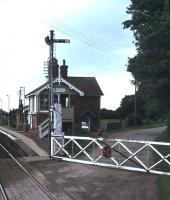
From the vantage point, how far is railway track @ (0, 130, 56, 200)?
710 inches

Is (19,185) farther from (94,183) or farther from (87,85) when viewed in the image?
(87,85)

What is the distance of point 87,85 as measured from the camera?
234 ft

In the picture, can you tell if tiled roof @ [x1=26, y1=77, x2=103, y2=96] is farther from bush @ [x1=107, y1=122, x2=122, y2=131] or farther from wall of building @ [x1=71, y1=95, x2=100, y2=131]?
bush @ [x1=107, y1=122, x2=122, y2=131]

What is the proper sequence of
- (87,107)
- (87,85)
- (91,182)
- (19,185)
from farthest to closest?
(87,85)
(87,107)
(19,185)
(91,182)

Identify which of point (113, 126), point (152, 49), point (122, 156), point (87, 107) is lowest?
point (122, 156)

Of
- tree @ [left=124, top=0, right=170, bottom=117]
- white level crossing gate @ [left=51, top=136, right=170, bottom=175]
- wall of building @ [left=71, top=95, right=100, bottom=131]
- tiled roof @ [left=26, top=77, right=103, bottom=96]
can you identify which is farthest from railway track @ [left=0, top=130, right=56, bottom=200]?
tiled roof @ [left=26, top=77, right=103, bottom=96]

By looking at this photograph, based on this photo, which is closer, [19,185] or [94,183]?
[94,183]

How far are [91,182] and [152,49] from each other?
1503cm

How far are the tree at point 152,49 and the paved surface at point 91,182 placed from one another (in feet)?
32.2

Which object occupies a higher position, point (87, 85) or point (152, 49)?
point (87, 85)

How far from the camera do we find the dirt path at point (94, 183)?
1783 centimetres

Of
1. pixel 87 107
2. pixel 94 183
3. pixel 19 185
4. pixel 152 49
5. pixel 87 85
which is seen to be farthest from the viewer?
pixel 87 85

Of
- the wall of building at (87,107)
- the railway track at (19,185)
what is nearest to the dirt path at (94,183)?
the railway track at (19,185)

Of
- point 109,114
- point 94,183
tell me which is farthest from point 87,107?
point 94,183
